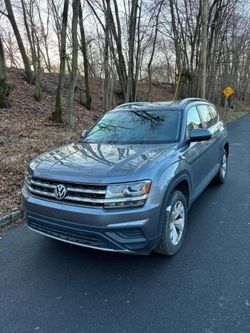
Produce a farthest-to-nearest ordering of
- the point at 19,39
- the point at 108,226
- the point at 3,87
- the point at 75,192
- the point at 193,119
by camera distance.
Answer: the point at 19,39 → the point at 3,87 → the point at 193,119 → the point at 75,192 → the point at 108,226

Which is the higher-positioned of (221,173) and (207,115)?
(207,115)

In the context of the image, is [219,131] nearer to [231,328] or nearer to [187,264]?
[187,264]

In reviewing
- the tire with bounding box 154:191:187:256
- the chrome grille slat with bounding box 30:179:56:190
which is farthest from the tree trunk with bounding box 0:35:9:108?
the tire with bounding box 154:191:187:256

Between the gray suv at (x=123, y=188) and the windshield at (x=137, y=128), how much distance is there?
0.02 meters

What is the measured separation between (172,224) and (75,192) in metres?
1.22

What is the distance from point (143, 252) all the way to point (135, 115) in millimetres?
2369

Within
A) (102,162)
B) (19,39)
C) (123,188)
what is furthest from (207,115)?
(19,39)

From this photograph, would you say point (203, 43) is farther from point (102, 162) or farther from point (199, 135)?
point (102, 162)

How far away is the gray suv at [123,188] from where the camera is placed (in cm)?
315

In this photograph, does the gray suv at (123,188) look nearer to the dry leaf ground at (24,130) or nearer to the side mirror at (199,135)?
the side mirror at (199,135)

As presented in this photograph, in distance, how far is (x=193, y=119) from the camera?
493 cm

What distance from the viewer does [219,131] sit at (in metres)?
6.27

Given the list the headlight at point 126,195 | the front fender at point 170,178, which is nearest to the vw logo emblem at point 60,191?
the headlight at point 126,195

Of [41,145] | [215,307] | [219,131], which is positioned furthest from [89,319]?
[41,145]
